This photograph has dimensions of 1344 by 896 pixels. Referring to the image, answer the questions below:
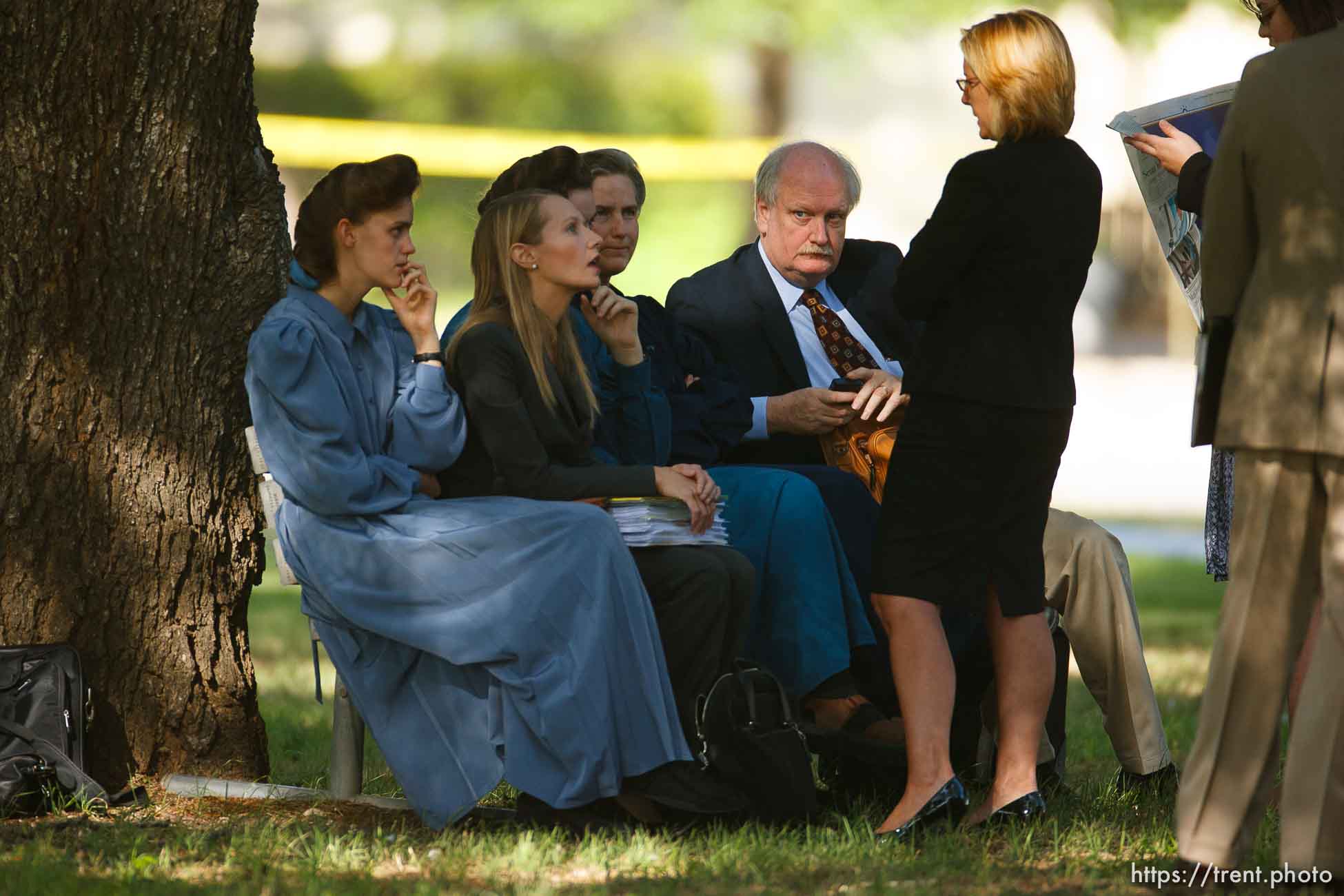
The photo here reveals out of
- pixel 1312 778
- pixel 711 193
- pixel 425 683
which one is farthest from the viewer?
pixel 711 193

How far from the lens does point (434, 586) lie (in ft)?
14.6

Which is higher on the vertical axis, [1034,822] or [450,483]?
[450,483]

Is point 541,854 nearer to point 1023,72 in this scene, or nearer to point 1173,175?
point 1023,72

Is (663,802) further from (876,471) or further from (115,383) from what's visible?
(115,383)

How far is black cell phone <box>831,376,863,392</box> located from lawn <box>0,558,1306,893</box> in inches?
45.9

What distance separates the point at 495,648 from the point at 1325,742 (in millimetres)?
1860

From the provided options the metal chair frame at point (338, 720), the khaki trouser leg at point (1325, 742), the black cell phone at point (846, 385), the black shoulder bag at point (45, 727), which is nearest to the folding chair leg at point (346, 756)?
the metal chair frame at point (338, 720)

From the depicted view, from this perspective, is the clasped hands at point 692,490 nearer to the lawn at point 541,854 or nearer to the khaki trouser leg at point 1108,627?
the lawn at point 541,854

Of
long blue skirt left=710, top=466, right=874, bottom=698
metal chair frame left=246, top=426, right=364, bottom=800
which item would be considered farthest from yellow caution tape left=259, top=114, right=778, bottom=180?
metal chair frame left=246, top=426, right=364, bottom=800

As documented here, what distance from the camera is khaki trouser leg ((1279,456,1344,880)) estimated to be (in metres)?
3.70

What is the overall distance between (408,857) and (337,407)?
1084 mm

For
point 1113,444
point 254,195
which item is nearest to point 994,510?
point 254,195

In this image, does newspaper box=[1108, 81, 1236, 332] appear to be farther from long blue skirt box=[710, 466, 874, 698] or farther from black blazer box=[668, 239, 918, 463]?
long blue skirt box=[710, 466, 874, 698]

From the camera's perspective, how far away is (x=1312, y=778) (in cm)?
377
